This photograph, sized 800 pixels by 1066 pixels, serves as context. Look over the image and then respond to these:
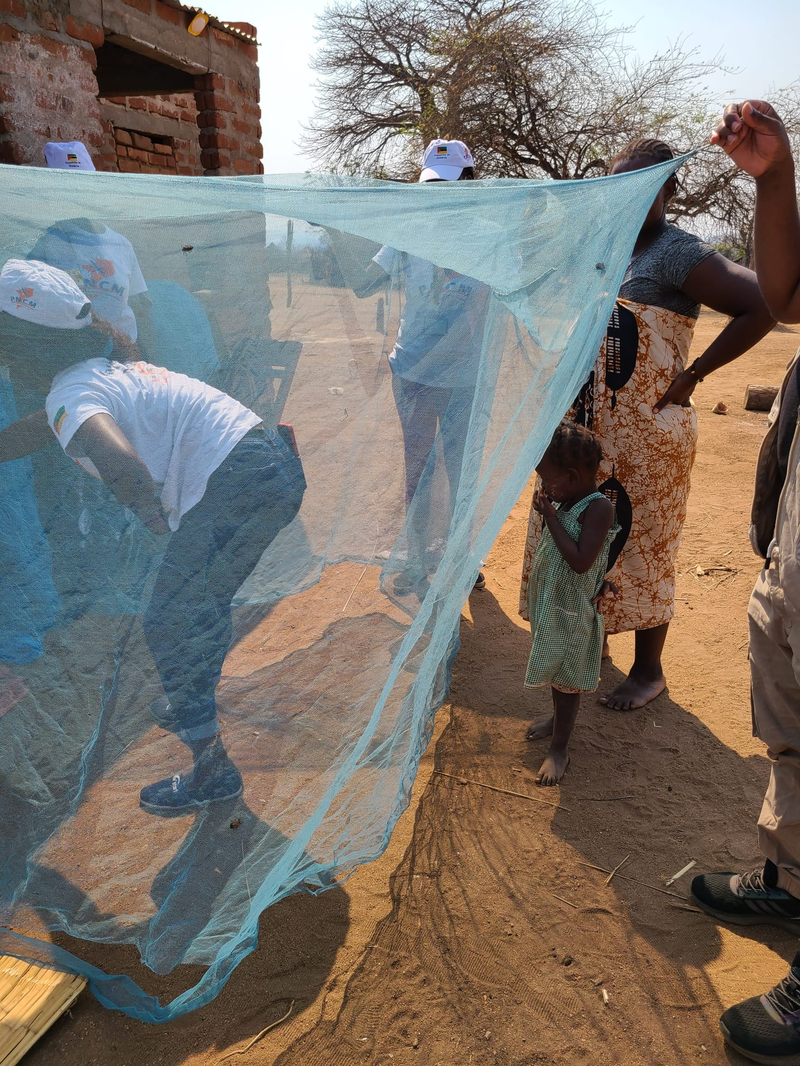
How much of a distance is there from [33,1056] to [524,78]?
17129 millimetres

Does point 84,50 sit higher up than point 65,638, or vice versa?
point 84,50

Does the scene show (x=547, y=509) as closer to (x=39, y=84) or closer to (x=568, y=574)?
(x=568, y=574)

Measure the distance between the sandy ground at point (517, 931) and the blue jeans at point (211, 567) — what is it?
Answer: 2.44ft

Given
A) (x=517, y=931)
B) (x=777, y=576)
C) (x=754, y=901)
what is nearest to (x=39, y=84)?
(x=777, y=576)

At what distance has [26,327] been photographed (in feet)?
6.04

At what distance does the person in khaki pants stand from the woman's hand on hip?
83 centimetres

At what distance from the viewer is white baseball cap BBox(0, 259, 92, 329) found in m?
1.82

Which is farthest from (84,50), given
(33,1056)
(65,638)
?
(33,1056)

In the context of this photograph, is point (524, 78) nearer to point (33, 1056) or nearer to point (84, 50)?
point (84, 50)

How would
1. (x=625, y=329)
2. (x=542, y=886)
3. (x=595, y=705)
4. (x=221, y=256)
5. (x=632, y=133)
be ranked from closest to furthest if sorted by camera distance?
(x=221, y=256) < (x=542, y=886) < (x=625, y=329) < (x=595, y=705) < (x=632, y=133)

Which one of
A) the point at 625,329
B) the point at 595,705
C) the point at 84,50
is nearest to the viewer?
the point at 625,329

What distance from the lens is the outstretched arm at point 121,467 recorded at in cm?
177

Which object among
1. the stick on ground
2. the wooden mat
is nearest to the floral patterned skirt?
the stick on ground

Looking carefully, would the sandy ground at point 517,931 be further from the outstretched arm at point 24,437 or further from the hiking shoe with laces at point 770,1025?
the outstretched arm at point 24,437
